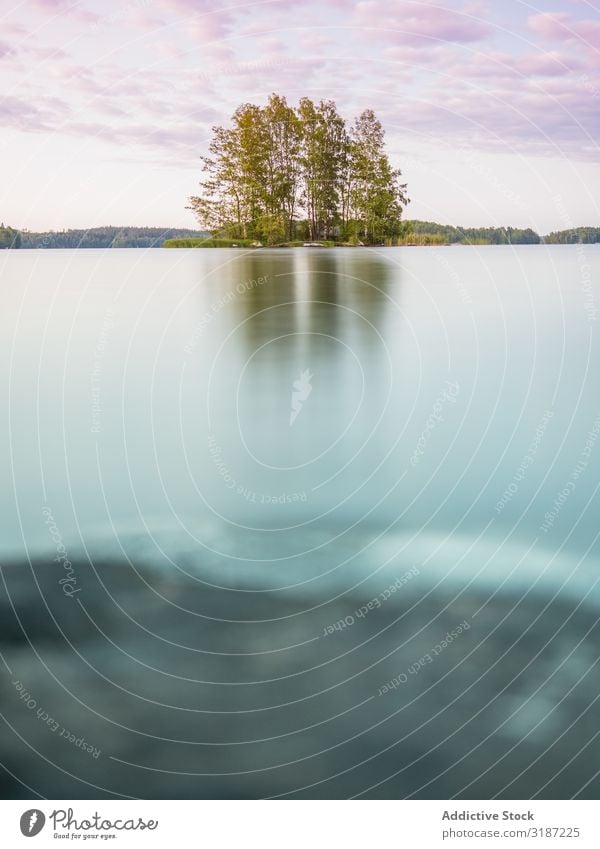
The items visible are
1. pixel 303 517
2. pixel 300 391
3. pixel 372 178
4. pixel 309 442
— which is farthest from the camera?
pixel 372 178

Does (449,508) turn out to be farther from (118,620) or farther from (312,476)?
(118,620)

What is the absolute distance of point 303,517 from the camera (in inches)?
265

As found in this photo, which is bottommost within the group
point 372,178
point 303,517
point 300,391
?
point 303,517

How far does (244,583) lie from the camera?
545 centimetres

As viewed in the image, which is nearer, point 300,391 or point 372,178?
point 300,391

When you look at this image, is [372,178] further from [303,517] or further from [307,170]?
[303,517]
